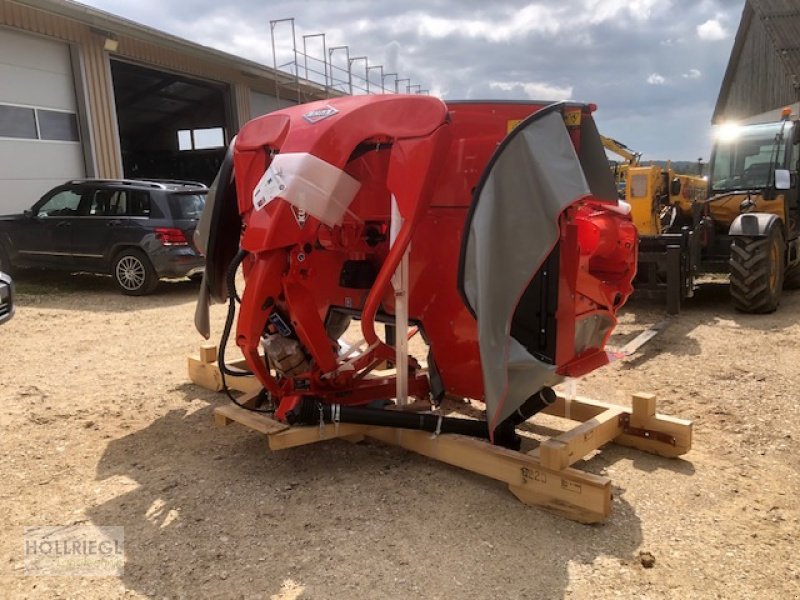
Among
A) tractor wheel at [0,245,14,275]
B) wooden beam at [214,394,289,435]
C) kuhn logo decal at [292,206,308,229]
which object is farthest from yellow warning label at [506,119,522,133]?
tractor wheel at [0,245,14,275]

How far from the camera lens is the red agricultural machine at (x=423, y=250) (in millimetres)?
2688

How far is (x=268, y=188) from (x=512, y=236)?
129cm

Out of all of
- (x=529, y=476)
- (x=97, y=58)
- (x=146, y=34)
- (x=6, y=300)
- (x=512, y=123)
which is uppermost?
(x=146, y=34)

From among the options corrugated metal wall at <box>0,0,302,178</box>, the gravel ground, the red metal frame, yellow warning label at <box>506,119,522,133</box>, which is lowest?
the gravel ground

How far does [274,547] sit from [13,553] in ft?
3.84

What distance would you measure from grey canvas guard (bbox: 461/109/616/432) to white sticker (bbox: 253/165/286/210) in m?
1.04

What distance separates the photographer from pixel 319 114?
326cm

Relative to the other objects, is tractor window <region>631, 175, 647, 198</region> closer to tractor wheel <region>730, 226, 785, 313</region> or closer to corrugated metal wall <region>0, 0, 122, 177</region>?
tractor wheel <region>730, 226, 785, 313</region>

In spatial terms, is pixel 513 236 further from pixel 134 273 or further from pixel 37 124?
pixel 37 124

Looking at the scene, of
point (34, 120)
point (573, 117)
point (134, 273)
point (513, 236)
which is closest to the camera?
point (513, 236)

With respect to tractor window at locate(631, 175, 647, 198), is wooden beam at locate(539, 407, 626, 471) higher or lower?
lower

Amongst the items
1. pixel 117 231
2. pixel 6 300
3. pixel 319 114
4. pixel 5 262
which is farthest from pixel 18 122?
pixel 319 114

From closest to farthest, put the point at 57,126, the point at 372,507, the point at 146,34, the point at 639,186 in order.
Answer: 1. the point at 372,507
2. the point at 639,186
3. the point at 57,126
4. the point at 146,34

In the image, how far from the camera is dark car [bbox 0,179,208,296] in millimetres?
9672
